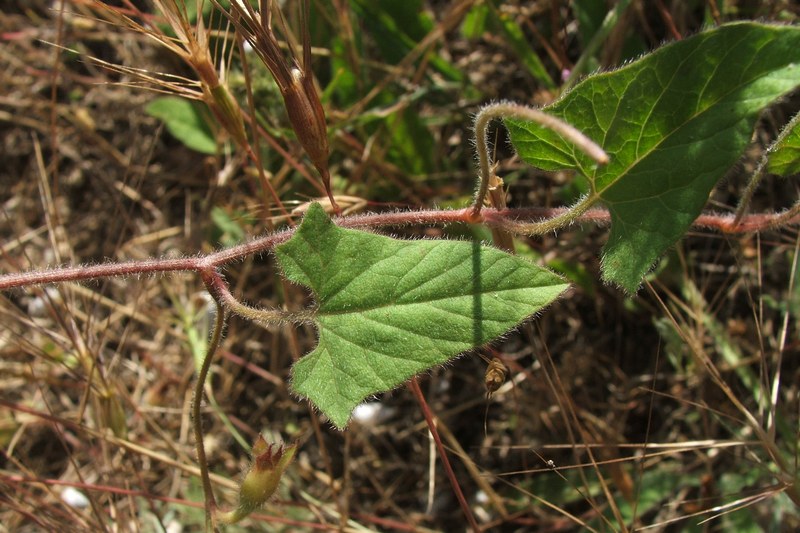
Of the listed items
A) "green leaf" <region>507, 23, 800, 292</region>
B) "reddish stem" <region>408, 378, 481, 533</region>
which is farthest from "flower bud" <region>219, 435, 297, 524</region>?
"green leaf" <region>507, 23, 800, 292</region>

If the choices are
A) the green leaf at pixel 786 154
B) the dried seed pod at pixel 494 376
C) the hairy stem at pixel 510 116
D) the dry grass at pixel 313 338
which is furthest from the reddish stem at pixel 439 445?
the green leaf at pixel 786 154

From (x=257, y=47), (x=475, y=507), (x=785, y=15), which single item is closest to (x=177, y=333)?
(x=475, y=507)

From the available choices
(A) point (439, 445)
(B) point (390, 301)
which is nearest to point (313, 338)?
(A) point (439, 445)

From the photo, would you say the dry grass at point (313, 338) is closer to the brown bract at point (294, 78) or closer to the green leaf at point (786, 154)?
the brown bract at point (294, 78)

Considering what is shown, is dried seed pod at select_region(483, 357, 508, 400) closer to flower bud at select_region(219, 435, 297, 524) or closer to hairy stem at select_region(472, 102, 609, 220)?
hairy stem at select_region(472, 102, 609, 220)

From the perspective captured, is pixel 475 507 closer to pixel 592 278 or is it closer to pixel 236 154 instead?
pixel 592 278

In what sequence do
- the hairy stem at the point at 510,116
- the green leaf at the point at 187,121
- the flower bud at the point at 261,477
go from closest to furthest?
the hairy stem at the point at 510,116 < the flower bud at the point at 261,477 < the green leaf at the point at 187,121
